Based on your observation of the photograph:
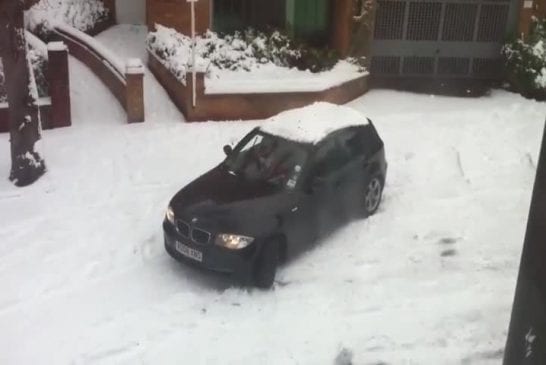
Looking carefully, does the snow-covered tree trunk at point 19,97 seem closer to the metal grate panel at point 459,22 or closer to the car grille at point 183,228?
the car grille at point 183,228

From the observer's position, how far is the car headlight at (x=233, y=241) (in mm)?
8742

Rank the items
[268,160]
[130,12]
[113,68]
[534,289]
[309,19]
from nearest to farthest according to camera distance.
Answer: [534,289]
[268,160]
[113,68]
[309,19]
[130,12]

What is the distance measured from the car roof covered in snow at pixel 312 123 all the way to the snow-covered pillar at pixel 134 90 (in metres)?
4.34

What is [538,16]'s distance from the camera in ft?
58.0

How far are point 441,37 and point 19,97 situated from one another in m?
10.3

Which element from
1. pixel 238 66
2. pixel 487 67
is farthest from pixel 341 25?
pixel 487 67

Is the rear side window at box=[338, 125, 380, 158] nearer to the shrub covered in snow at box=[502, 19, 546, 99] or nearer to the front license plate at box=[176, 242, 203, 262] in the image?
the front license plate at box=[176, 242, 203, 262]

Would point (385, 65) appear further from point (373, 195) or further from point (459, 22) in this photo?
point (373, 195)

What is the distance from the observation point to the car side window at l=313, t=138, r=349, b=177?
31.9 ft

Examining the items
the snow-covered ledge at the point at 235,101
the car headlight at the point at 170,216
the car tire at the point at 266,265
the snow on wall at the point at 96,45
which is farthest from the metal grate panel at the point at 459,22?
the car headlight at the point at 170,216

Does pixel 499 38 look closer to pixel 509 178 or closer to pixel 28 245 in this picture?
pixel 509 178

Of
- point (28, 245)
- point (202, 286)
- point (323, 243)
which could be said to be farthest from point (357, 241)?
point (28, 245)

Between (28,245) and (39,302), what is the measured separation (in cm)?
139

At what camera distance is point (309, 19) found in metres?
17.9
